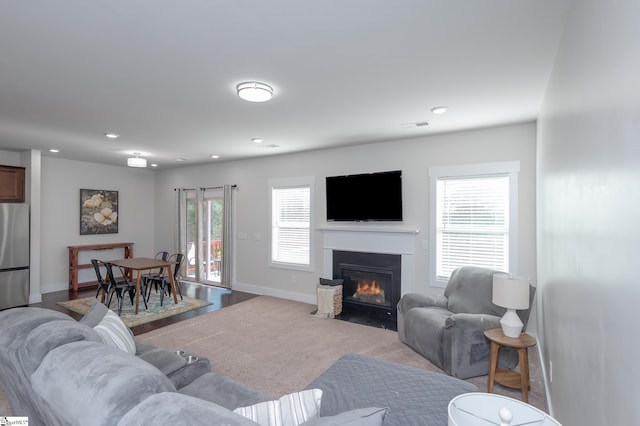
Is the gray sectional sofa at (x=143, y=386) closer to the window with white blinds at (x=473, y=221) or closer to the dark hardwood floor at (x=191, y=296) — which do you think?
the dark hardwood floor at (x=191, y=296)

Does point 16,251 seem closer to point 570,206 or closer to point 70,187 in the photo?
point 70,187

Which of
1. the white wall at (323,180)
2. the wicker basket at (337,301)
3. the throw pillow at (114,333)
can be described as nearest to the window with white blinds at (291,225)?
the white wall at (323,180)

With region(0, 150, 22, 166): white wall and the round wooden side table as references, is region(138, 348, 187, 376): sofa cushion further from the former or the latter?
region(0, 150, 22, 166): white wall

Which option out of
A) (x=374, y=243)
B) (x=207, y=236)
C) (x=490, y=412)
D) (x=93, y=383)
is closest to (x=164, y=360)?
(x=93, y=383)

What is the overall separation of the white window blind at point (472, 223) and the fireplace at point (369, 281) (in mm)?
706

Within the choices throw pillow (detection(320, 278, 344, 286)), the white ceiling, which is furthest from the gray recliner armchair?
the white ceiling

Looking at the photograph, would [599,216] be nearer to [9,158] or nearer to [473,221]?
[473,221]

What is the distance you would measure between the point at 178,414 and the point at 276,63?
88.5 inches

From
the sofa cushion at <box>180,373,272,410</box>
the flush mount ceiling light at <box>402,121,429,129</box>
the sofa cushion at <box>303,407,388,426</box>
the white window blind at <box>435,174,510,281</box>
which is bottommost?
the sofa cushion at <box>180,373,272,410</box>

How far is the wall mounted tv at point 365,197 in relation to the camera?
4805mm

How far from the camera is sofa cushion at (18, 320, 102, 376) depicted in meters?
1.44

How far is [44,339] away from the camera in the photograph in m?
1.48

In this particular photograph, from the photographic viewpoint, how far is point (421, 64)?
244cm

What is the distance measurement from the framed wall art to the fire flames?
5.86 metres
